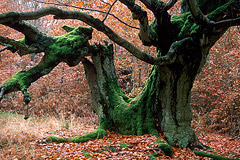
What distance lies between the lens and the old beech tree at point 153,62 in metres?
4.99

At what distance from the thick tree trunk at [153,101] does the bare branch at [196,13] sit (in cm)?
124

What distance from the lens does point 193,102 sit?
11.0 metres

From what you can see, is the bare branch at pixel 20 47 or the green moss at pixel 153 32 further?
the green moss at pixel 153 32

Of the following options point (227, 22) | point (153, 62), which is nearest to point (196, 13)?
point (227, 22)

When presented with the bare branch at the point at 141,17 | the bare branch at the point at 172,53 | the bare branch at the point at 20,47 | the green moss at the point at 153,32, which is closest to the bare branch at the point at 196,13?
the bare branch at the point at 172,53

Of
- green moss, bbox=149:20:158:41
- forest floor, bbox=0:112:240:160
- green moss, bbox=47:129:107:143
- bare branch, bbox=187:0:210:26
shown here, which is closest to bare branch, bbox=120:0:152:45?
green moss, bbox=149:20:158:41

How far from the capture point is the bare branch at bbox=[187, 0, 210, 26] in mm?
3982

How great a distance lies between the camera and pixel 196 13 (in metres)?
4.19

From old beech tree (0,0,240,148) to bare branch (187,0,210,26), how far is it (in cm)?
5

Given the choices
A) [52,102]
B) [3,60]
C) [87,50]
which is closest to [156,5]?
[87,50]

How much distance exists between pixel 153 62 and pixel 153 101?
1.89 metres

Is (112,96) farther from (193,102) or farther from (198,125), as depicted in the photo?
(193,102)

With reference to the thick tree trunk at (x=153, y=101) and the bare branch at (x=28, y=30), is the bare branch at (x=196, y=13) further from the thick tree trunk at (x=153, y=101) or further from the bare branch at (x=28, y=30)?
the bare branch at (x=28, y=30)

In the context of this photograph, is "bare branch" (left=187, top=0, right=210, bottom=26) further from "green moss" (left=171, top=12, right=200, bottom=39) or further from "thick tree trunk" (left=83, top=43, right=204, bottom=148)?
"thick tree trunk" (left=83, top=43, right=204, bottom=148)
